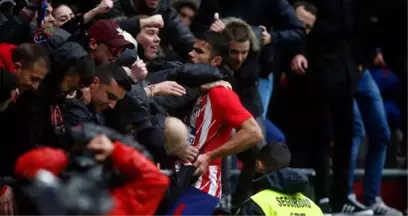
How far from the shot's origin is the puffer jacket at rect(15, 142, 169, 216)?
6.11 meters

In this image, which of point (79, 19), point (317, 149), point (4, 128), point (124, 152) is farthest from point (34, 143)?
point (317, 149)

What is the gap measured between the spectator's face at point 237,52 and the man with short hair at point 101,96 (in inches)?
75.2

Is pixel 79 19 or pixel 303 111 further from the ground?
pixel 79 19

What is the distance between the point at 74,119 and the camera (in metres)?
7.73

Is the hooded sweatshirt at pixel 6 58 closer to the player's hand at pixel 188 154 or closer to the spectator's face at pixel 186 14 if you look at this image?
the player's hand at pixel 188 154

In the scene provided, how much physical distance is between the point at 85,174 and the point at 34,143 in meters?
1.28

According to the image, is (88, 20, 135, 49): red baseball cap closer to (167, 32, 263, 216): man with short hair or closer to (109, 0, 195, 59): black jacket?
(167, 32, 263, 216): man with short hair

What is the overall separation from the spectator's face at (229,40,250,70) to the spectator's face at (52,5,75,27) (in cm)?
129

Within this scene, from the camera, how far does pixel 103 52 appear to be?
329 inches

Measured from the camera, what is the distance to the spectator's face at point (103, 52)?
8.33 metres

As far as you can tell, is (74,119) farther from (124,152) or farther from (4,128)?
(124,152)

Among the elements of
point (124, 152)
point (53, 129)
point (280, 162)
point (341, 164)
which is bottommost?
point (341, 164)

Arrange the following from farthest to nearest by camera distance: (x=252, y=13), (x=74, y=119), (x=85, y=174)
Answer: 1. (x=252, y=13)
2. (x=74, y=119)
3. (x=85, y=174)

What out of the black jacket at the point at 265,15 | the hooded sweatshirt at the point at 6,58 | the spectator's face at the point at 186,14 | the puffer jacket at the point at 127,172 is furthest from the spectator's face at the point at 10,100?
the black jacket at the point at 265,15
